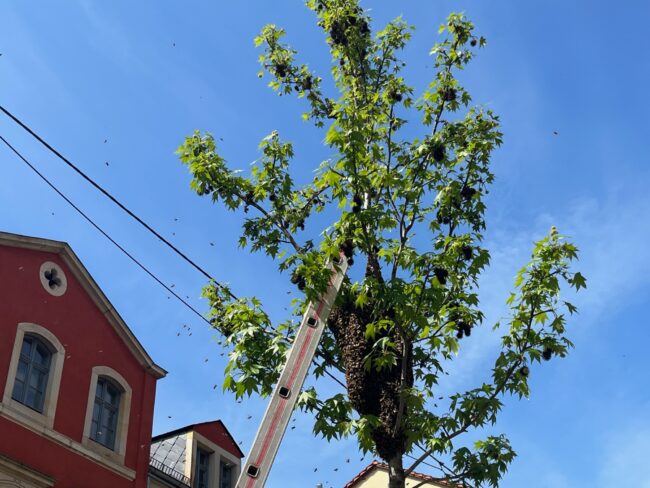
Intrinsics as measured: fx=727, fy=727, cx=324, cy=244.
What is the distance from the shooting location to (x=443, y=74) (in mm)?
11664

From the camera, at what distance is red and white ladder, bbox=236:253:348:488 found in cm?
672

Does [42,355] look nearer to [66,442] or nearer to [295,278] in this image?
[66,442]

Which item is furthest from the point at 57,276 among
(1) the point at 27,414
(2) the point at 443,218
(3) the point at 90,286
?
(2) the point at 443,218

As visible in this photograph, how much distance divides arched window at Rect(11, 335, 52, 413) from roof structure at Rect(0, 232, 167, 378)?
6.92ft

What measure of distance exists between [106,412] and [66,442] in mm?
1970

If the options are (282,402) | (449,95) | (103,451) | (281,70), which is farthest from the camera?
(103,451)

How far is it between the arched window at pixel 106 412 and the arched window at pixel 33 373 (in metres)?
1.65

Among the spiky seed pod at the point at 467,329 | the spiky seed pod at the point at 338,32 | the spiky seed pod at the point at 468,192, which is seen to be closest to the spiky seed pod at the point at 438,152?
the spiky seed pod at the point at 468,192

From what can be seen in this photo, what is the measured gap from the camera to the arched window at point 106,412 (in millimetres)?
16672

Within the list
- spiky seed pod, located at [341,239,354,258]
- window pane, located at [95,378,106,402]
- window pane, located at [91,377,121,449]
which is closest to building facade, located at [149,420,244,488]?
window pane, located at [91,377,121,449]

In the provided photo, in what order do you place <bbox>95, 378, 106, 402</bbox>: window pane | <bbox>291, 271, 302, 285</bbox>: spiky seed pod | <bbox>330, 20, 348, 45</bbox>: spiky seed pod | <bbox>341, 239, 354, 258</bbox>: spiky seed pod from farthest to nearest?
<bbox>95, 378, 106, 402</bbox>: window pane < <bbox>330, 20, 348, 45</bbox>: spiky seed pod < <bbox>341, 239, 354, 258</bbox>: spiky seed pod < <bbox>291, 271, 302, 285</bbox>: spiky seed pod

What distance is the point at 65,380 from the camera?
52.4 feet

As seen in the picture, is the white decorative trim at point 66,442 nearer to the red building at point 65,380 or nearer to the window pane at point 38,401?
the red building at point 65,380

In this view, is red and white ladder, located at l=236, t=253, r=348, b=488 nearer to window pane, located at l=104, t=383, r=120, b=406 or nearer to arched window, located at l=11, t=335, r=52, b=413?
arched window, located at l=11, t=335, r=52, b=413
